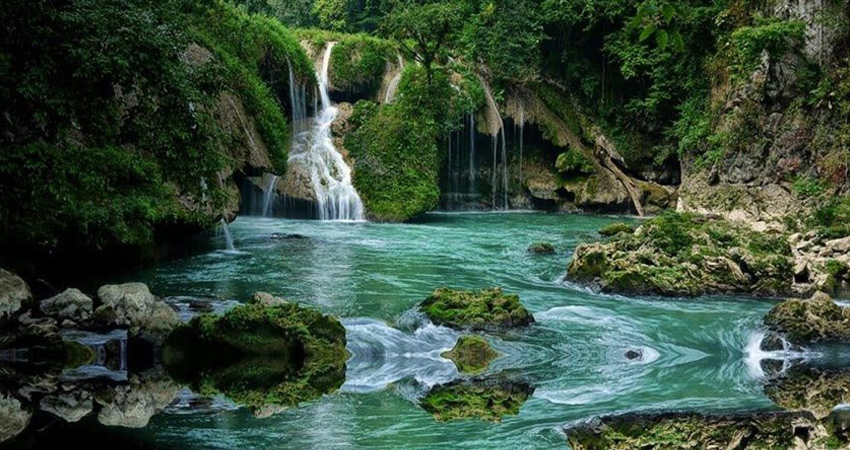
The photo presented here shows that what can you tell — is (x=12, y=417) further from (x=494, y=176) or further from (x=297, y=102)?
(x=494, y=176)

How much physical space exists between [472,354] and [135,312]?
3.72 meters

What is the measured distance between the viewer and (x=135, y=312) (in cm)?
953

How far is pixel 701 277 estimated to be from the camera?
45.3ft

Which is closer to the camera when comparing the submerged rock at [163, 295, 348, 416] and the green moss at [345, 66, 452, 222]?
A: the submerged rock at [163, 295, 348, 416]

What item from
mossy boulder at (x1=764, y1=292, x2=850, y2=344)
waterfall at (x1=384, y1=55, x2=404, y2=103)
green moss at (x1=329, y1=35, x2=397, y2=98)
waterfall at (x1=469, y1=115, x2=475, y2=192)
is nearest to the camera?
mossy boulder at (x1=764, y1=292, x2=850, y2=344)

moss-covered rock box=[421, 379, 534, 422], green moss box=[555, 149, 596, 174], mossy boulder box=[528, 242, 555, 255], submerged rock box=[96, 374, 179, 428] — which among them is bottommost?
moss-covered rock box=[421, 379, 534, 422]

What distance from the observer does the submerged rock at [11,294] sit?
9094mm

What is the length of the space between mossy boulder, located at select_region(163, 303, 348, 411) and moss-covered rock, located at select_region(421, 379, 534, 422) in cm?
106

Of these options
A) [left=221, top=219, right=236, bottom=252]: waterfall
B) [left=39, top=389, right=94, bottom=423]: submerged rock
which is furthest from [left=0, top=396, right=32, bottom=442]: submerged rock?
[left=221, top=219, right=236, bottom=252]: waterfall

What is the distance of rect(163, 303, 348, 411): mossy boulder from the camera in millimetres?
8461

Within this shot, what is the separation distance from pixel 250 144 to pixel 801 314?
441 inches

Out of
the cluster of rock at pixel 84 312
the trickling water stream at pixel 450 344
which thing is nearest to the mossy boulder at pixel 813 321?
the trickling water stream at pixel 450 344

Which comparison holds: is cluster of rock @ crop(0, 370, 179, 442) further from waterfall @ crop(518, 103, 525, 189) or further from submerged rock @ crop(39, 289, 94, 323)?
waterfall @ crop(518, 103, 525, 189)

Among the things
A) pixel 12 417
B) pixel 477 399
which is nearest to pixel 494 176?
pixel 477 399
